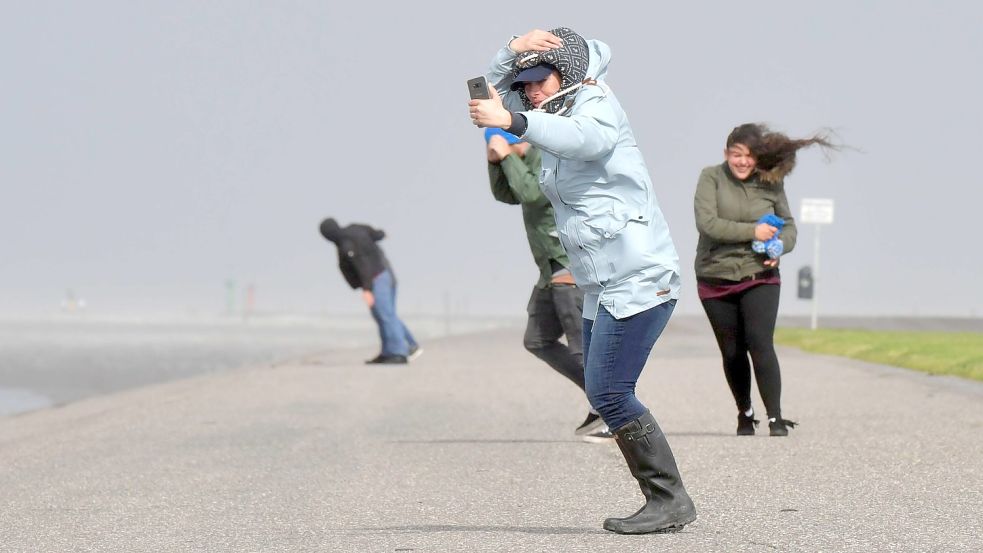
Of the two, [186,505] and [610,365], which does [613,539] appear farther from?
[186,505]

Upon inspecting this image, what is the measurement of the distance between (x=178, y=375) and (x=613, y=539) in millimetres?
18553

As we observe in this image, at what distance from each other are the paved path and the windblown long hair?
1.60m

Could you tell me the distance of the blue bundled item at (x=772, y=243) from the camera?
8953 millimetres

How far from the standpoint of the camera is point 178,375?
2366cm

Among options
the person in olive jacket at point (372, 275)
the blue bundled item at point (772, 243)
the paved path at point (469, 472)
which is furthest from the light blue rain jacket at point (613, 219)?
the person in olive jacket at point (372, 275)

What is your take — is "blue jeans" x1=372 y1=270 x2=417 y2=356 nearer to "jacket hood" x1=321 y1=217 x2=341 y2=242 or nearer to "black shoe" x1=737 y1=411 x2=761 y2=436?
"jacket hood" x1=321 y1=217 x2=341 y2=242

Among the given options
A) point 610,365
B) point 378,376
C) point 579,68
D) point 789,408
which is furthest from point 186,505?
point 378,376

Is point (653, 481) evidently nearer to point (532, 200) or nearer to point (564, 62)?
point (564, 62)

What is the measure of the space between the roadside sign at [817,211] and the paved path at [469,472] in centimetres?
1640

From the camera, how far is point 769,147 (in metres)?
9.09

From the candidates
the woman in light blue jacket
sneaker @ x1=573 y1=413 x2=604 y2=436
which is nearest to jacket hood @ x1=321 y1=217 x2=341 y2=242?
sneaker @ x1=573 y1=413 x2=604 y2=436

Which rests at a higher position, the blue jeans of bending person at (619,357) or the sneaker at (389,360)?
the blue jeans of bending person at (619,357)

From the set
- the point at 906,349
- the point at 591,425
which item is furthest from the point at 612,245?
the point at 906,349

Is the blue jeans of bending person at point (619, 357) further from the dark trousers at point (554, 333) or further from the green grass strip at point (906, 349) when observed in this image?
the green grass strip at point (906, 349)
